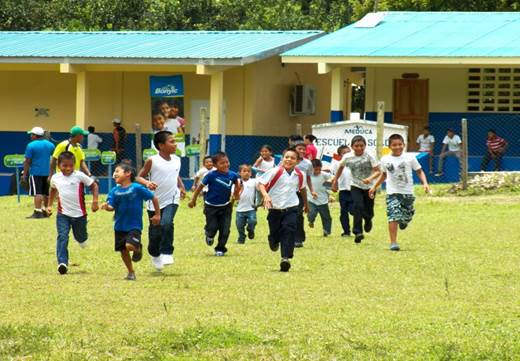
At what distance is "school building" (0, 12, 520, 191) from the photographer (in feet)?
107

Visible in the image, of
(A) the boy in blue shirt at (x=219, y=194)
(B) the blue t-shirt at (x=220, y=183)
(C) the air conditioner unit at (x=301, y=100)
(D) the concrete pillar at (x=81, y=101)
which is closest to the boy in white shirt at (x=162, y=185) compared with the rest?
(A) the boy in blue shirt at (x=219, y=194)

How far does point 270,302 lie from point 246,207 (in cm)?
704

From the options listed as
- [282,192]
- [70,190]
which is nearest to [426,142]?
[282,192]

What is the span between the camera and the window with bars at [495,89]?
3441 cm

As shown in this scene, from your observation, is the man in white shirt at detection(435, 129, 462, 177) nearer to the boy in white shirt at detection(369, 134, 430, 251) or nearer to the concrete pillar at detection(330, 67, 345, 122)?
the concrete pillar at detection(330, 67, 345, 122)

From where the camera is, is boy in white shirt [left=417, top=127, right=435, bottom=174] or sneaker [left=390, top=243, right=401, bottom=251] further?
boy in white shirt [left=417, top=127, right=435, bottom=174]

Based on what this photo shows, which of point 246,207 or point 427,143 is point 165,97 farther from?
point 246,207

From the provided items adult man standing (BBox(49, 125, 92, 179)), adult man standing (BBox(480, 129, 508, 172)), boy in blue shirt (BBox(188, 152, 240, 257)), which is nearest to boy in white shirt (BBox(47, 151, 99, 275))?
boy in blue shirt (BBox(188, 152, 240, 257))

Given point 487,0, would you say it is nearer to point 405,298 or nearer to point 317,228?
point 317,228

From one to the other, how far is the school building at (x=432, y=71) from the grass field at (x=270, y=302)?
464 inches

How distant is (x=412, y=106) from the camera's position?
3506cm

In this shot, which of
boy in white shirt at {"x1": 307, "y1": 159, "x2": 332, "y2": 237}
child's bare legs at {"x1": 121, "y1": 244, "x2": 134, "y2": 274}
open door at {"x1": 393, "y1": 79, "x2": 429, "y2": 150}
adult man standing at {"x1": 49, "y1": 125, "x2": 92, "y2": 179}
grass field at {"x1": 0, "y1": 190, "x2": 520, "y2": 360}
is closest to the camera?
grass field at {"x1": 0, "y1": 190, "x2": 520, "y2": 360}

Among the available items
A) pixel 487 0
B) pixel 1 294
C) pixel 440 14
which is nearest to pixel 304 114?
pixel 440 14

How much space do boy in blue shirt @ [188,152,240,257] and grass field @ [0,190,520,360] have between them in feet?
1.50
